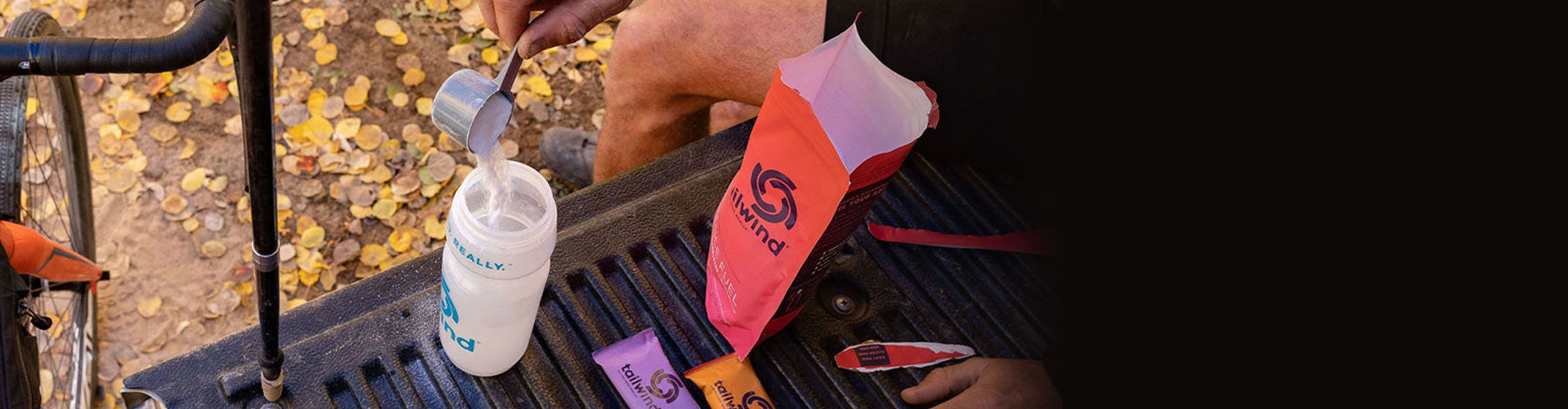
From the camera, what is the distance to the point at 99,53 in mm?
878

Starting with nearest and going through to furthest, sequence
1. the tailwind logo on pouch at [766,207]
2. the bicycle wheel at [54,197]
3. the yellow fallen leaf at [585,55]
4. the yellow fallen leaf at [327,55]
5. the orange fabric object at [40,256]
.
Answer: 1. the tailwind logo on pouch at [766,207]
2. the orange fabric object at [40,256]
3. the bicycle wheel at [54,197]
4. the yellow fallen leaf at [327,55]
5. the yellow fallen leaf at [585,55]

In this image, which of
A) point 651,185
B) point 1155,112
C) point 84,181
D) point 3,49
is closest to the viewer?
point 1155,112

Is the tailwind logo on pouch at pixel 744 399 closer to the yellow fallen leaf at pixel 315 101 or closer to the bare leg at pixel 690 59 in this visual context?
the bare leg at pixel 690 59

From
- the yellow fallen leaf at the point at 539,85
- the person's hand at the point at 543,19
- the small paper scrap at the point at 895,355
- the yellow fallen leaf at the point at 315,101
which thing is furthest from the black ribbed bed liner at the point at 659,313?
the yellow fallen leaf at the point at 315,101

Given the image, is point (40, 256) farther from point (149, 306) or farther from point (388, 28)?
point (388, 28)

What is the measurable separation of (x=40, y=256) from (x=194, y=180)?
0.61m

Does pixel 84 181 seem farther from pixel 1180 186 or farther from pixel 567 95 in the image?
pixel 1180 186

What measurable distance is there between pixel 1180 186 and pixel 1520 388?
0.14 meters

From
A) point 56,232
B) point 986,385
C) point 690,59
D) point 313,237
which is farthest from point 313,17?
point 986,385

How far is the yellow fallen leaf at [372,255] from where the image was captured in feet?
6.17

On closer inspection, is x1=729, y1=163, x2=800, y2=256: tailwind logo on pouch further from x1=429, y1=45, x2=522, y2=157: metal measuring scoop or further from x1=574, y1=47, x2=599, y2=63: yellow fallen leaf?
x1=574, y1=47, x2=599, y2=63: yellow fallen leaf

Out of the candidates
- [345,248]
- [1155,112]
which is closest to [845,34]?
[1155,112]

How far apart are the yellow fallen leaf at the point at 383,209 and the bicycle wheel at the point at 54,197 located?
1.46 feet

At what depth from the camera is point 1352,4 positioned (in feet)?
1.33
